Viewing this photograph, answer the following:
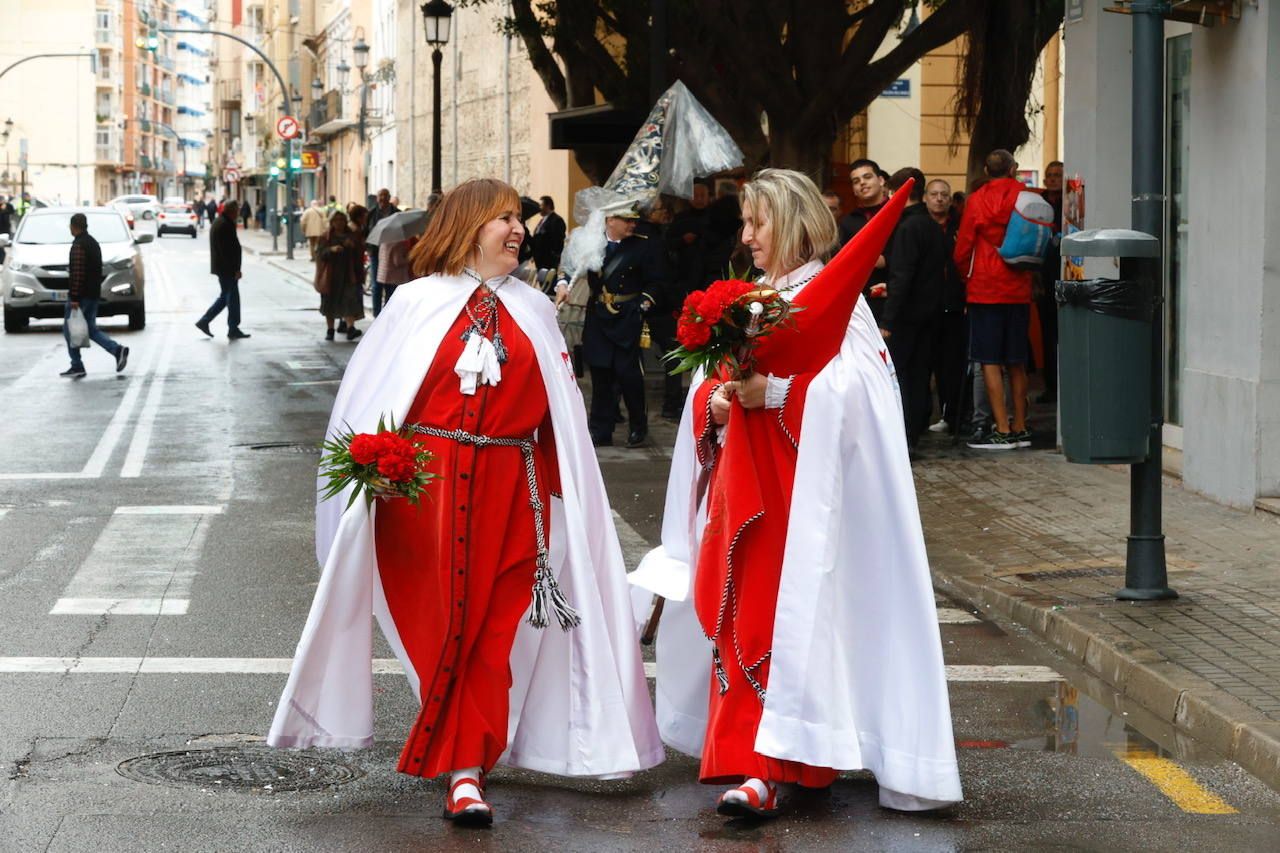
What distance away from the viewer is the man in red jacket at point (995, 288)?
43.8 ft

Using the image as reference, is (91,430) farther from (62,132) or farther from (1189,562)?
(62,132)

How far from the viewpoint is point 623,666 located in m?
5.72

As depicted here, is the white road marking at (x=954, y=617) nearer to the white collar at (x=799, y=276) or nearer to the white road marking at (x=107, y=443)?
the white collar at (x=799, y=276)

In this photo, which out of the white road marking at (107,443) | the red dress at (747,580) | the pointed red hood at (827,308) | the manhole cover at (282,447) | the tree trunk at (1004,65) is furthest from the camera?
the tree trunk at (1004,65)

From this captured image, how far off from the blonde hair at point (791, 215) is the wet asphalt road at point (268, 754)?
5.10 ft

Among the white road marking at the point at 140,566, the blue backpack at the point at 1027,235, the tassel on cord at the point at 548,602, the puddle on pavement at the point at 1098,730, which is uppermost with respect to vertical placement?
the blue backpack at the point at 1027,235

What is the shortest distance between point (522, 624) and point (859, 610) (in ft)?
3.19

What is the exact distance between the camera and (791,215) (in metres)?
5.50

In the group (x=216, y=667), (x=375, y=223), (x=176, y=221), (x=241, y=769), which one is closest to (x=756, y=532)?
(x=241, y=769)

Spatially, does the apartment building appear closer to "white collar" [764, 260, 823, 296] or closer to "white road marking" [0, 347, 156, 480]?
"white road marking" [0, 347, 156, 480]

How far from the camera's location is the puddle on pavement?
6.37m

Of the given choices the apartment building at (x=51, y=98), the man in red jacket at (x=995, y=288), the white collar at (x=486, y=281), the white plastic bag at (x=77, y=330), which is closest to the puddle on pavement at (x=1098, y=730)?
the white collar at (x=486, y=281)

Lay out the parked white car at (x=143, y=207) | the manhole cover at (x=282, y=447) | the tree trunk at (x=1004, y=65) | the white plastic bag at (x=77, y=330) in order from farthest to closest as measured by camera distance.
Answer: the parked white car at (x=143, y=207) < the white plastic bag at (x=77, y=330) < the tree trunk at (x=1004, y=65) < the manhole cover at (x=282, y=447)

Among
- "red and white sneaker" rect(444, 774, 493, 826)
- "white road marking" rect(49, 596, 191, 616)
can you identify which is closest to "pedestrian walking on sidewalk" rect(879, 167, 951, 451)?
"white road marking" rect(49, 596, 191, 616)
